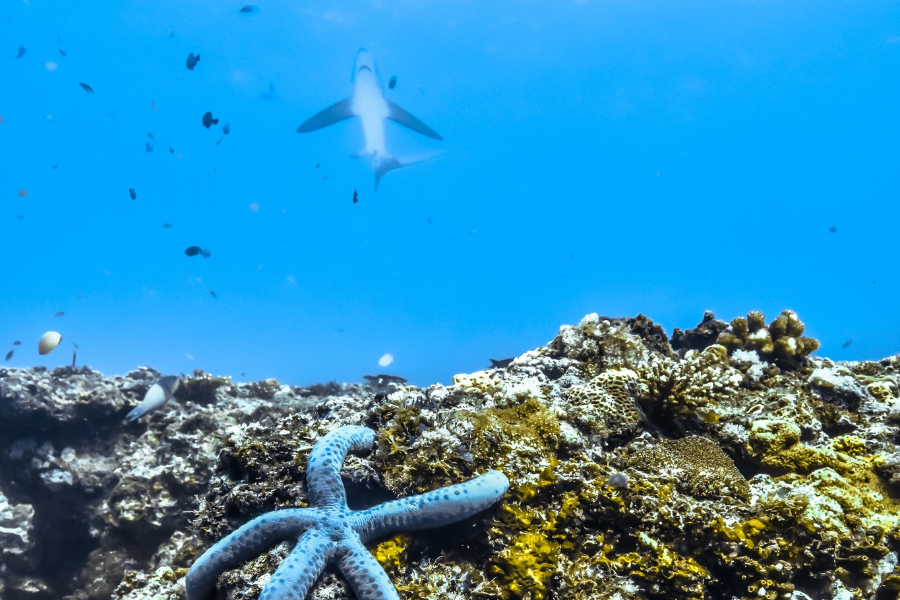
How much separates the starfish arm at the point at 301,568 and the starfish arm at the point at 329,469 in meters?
0.26

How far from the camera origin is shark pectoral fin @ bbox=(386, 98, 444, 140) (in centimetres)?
1338

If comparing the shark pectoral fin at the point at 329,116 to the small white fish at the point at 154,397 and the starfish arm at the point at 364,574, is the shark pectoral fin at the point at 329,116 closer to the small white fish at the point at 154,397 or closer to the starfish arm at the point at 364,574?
the small white fish at the point at 154,397

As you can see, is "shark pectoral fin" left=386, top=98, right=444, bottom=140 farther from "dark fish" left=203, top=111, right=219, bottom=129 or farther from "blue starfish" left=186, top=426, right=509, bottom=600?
Result: "blue starfish" left=186, top=426, right=509, bottom=600

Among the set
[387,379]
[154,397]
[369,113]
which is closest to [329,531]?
[154,397]

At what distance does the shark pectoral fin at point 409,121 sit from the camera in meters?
13.4

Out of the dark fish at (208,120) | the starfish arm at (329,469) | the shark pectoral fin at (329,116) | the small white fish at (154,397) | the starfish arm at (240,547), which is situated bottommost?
the starfish arm at (240,547)

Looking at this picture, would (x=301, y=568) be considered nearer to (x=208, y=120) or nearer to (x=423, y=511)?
(x=423, y=511)

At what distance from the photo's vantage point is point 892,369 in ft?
19.7

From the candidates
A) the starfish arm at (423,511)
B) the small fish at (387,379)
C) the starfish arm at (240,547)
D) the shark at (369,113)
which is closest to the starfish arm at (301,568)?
the starfish arm at (240,547)

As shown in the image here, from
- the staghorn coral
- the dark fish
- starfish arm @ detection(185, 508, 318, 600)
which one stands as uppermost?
the dark fish

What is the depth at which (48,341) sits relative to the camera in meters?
10.1

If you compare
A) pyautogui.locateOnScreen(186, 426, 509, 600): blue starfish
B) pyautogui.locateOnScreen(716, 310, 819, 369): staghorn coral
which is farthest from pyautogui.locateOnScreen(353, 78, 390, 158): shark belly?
pyautogui.locateOnScreen(186, 426, 509, 600): blue starfish

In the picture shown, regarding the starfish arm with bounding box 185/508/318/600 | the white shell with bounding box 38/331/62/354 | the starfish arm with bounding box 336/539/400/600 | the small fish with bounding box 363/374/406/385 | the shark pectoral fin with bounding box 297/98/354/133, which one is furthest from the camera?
the shark pectoral fin with bounding box 297/98/354/133

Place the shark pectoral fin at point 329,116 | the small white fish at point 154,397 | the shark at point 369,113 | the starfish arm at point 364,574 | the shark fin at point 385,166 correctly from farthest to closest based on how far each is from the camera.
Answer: the shark fin at point 385,166
the shark at point 369,113
the shark pectoral fin at point 329,116
the small white fish at point 154,397
the starfish arm at point 364,574
